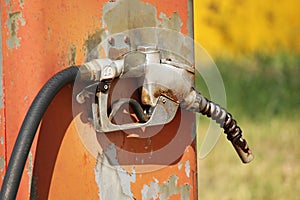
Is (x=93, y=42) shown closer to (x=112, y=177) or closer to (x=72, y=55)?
(x=72, y=55)

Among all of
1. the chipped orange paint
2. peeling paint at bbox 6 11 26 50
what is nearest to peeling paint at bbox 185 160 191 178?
the chipped orange paint

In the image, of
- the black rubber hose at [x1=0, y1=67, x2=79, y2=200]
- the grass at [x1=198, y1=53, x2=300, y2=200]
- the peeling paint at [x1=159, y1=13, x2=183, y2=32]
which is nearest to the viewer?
the black rubber hose at [x1=0, y1=67, x2=79, y2=200]

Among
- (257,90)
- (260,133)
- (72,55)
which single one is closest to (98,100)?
(72,55)

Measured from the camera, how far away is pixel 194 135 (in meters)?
0.92

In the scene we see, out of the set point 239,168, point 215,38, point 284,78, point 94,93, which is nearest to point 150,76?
point 94,93

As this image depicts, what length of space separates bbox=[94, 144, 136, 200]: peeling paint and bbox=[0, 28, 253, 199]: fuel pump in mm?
37

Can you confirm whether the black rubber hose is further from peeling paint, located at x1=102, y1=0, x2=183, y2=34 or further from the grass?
the grass

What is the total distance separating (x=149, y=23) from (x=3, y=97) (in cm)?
20

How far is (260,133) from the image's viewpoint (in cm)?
367

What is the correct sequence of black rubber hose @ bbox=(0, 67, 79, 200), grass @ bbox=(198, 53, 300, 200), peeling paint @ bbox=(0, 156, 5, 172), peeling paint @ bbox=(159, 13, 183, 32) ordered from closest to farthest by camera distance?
black rubber hose @ bbox=(0, 67, 79, 200) → peeling paint @ bbox=(0, 156, 5, 172) → peeling paint @ bbox=(159, 13, 183, 32) → grass @ bbox=(198, 53, 300, 200)

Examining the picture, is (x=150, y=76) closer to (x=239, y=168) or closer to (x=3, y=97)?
(x=3, y=97)

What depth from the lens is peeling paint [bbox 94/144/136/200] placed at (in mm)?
785

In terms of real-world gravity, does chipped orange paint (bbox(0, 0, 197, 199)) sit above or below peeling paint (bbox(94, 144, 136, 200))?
above

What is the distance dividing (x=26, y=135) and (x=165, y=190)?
0.26 metres
